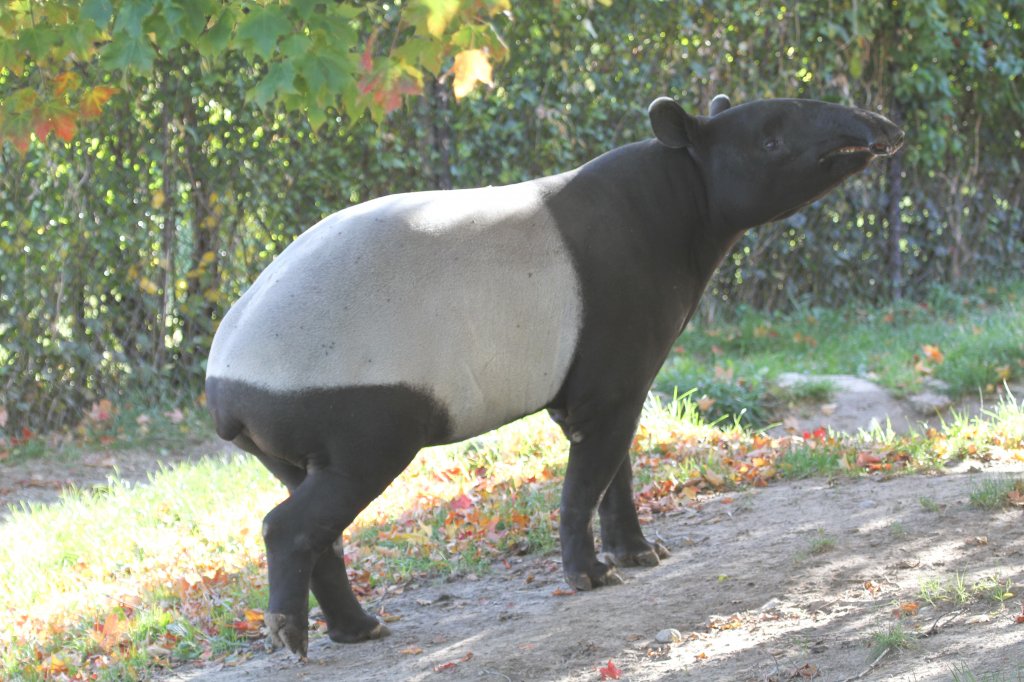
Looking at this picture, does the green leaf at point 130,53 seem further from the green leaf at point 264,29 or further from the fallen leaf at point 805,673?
the fallen leaf at point 805,673

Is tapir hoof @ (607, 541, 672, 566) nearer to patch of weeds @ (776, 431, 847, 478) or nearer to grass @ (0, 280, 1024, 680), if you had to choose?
grass @ (0, 280, 1024, 680)

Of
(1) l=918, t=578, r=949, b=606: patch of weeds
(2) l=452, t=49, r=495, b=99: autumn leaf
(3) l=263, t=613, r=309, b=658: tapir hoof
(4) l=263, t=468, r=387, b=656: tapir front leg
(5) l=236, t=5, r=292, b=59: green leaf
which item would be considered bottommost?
(1) l=918, t=578, r=949, b=606: patch of weeds

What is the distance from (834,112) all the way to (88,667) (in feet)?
11.8

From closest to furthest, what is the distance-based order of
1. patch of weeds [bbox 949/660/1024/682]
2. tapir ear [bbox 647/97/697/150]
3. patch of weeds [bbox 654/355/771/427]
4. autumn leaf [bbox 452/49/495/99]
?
patch of weeds [bbox 949/660/1024/682], autumn leaf [bbox 452/49/495/99], tapir ear [bbox 647/97/697/150], patch of weeds [bbox 654/355/771/427]

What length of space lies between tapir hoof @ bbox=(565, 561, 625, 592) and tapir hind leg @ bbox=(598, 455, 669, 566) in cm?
27

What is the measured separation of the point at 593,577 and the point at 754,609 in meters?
0.75

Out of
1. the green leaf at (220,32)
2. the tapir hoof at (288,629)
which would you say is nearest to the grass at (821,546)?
the tapir hoof at (288,629)

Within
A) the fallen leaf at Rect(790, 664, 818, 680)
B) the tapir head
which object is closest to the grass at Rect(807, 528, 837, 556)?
the fallen leaf at Rect(790, 664, 818, 680)

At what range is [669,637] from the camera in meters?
4.13

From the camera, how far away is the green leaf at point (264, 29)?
3.66 meters

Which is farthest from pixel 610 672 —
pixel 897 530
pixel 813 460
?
pixel 813 460

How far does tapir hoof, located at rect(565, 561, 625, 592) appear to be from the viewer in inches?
→ 188

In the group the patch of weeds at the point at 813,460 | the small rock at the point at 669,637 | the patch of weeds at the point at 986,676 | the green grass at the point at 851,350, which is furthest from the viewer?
the green grass at the point at 851,350

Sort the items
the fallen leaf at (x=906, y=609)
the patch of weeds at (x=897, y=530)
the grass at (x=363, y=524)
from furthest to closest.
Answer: the grass at (x=363, y=524) < the patch of weeds at (x=897, y=530) < the fallen leaf at (x=906, y=609)
